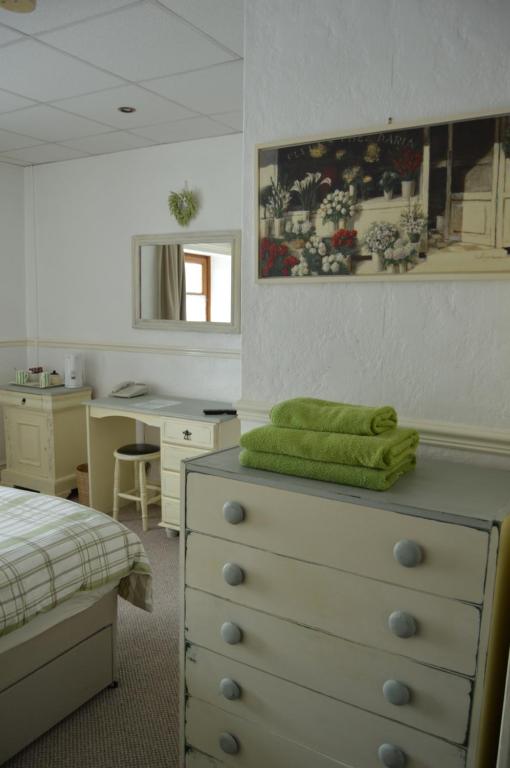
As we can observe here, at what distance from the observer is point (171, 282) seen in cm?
439

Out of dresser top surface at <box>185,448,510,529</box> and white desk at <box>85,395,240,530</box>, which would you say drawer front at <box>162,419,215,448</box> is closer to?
white desk at <box>85,395,240,530</box>

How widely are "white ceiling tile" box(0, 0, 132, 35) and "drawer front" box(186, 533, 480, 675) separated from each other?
2078mm

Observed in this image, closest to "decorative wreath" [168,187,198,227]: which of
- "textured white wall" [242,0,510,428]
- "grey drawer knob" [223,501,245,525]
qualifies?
"textured white wall" [242,0,510,428]

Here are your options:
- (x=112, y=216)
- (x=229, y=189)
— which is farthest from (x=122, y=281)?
(x=229, y=189)

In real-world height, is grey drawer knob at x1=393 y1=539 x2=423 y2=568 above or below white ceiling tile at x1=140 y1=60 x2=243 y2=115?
below

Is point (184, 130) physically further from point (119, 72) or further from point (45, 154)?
point (45, 154)

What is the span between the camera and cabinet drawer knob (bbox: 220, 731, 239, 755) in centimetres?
159

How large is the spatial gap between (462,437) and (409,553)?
0.52 meters

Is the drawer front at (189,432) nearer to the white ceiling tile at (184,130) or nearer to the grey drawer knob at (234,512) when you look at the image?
the white ceiling tile at (184,130)

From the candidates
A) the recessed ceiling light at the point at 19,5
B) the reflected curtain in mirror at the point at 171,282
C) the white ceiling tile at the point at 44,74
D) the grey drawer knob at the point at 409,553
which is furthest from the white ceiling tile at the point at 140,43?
the grey drawer knob at the point at 409,553

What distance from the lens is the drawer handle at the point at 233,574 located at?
1.50 meters

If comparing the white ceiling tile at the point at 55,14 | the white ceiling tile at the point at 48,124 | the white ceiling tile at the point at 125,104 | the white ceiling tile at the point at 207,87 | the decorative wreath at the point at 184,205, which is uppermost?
the white ceiling tile at the point at 48,124

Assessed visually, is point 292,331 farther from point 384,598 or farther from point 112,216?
point 112,216

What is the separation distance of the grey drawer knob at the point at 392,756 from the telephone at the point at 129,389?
3380 mm
